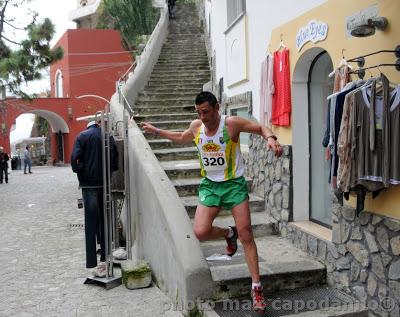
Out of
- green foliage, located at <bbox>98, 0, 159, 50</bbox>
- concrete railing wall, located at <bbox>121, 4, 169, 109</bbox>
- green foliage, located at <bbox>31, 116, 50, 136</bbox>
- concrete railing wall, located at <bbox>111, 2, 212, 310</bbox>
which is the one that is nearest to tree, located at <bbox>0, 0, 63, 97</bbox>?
concrete railing wall, located at <bbox>121, 4, 169, 109</bbox>

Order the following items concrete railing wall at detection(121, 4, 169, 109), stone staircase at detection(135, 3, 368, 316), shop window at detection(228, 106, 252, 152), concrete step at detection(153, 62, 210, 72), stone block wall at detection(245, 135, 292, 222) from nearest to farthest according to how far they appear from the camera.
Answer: stone staircase at detection(135, 3, 368, 316), stone block wall at detection(245, 135, 292, 222), shop window at detection(228, 106, 252, 152), concrete railing wall at detection(121, 4, 169, 109), concrete step at detection(153, 62, 210, 72)

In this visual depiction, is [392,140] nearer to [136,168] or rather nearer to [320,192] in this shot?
[320,192]

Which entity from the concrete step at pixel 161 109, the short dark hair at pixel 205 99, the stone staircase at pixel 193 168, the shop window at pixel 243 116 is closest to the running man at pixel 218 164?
the short dark hair at pixel 205 99

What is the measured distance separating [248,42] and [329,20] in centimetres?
284

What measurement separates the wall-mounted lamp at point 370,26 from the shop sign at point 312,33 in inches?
42.4

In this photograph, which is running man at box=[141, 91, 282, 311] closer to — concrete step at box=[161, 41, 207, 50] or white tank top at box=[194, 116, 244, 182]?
white tank top at box=[194, 116, 244, 182]

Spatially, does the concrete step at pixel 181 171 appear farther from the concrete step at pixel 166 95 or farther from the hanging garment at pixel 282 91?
the concrete step at pixel 166 95

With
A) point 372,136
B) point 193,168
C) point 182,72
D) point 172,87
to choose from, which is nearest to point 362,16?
point 372,136

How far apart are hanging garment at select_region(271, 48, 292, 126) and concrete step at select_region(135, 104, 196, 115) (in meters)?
4.73

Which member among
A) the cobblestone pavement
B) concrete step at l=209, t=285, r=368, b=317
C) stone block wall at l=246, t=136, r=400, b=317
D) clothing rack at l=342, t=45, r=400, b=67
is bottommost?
the cobblestone pavement

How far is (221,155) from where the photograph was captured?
4223 mm

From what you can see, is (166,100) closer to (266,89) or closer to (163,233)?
(266,89)

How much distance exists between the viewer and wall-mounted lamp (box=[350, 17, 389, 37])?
3.78 m

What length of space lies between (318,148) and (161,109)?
5.45 metres
